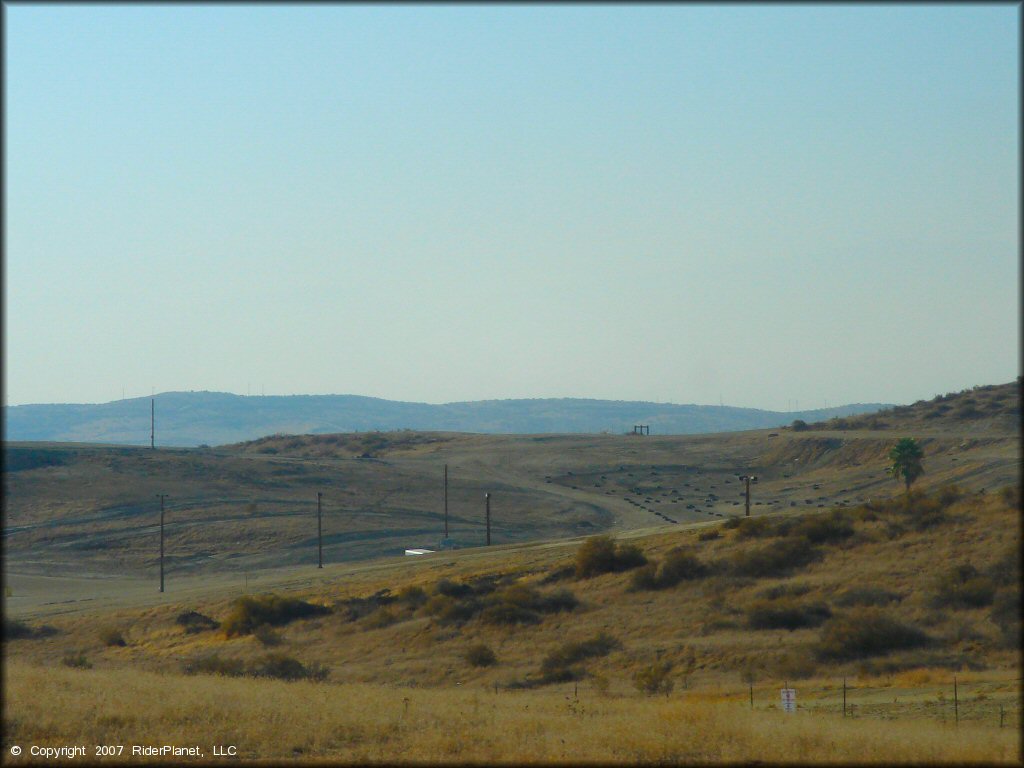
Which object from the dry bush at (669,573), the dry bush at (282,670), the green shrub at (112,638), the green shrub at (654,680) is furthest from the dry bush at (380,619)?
the green shrub at (654,680)

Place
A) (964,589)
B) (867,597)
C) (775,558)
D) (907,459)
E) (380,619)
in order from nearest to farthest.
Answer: (964,589) → (867,597) → (775,558) → (380,619) → (907,459)

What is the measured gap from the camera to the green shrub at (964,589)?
43844mm

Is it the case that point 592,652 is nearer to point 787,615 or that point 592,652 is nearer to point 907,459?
point 787,615

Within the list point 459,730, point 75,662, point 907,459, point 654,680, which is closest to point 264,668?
point 75,662

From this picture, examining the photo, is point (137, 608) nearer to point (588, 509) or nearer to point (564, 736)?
point (564, 736)

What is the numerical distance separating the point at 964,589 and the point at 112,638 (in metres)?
42.6

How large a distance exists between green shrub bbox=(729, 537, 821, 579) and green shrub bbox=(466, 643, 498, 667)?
47.9 feet

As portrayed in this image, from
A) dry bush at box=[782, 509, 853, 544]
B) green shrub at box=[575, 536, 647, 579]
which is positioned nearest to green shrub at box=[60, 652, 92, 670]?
green shrub at box=[575, 536, 647, 579]

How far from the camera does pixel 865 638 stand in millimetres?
40656

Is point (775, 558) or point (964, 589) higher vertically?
point (775, 558)

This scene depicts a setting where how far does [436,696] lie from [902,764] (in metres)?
17.4

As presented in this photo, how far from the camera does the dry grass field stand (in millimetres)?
20688

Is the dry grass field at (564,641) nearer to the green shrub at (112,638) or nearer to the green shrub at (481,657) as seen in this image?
the green shrub at (481,657)

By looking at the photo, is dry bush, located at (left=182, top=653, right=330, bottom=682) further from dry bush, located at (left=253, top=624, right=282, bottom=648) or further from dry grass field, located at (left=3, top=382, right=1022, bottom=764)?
dry bush, located at (left=253, top=624, right=282, bottom=648)
